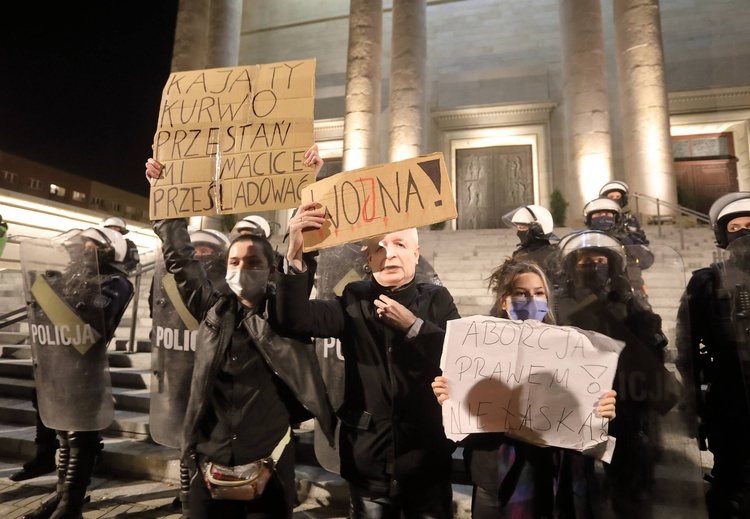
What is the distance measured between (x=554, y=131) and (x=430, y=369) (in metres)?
16.3

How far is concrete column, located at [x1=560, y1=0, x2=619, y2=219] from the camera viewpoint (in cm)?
1244

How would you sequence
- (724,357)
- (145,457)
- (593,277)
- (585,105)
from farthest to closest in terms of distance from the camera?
(585,105) → (145,457) → (724,357) → (593,277)

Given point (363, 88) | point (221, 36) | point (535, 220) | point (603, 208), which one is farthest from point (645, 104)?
point (221, 36)

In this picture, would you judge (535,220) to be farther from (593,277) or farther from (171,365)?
(171,365)

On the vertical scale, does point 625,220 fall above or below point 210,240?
above

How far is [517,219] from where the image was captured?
449 cm

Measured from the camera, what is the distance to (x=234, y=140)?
7.71 ft

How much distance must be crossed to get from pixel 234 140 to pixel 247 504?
69.3 inches

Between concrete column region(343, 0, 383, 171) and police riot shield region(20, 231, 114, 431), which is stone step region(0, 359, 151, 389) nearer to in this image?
police riot shield region(20, 231, 114, 431)

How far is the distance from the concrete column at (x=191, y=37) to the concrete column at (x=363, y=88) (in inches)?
217

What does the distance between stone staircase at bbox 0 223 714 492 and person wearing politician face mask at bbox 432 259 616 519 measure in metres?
0.62

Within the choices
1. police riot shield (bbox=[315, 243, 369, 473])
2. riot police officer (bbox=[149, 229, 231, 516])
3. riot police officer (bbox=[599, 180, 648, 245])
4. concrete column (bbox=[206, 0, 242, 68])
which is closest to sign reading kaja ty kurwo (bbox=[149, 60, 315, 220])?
riot police officer (bbox=[149, 229, 231, 516])

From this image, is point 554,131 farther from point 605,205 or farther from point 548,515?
point 548,515

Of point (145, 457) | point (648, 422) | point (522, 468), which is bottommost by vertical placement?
point (145, 457)
